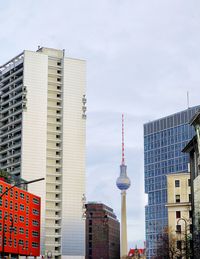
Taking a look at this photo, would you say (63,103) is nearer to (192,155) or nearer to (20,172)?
(20,172)

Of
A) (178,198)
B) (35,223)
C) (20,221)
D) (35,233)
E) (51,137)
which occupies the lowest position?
(35,233)

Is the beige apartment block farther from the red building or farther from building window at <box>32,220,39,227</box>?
building window at <box>32,220,39,227</box>

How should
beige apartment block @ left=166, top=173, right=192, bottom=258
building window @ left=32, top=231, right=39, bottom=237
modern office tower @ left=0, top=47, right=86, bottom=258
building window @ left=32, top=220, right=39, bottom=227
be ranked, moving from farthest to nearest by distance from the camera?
modern office tower @ left=0, top=47, right=86, bottom=258, building window @ left=32, top=220, right=39, bottom=227, building window @ left=32, top=231, right=39, bottom=237, beige apartment block @ left=166, top=173, right=192, bottom=258

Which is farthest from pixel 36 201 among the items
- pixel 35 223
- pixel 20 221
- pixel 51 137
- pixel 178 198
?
pixel 178 198

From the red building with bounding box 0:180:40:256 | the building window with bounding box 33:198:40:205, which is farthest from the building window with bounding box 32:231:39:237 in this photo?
the building window with bounding box 33:198:40:205

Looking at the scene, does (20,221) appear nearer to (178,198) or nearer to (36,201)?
(36,201)

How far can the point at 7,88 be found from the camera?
19838 centimetres

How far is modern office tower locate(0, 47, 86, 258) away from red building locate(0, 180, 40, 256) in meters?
13.1

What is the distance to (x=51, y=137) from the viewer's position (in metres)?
189

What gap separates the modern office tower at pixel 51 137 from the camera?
182 meters

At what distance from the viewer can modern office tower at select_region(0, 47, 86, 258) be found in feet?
599

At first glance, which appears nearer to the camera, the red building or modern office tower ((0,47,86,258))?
the red building

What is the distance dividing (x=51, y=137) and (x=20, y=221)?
43.4 metres

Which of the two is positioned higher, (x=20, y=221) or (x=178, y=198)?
(x=178, y=198)
